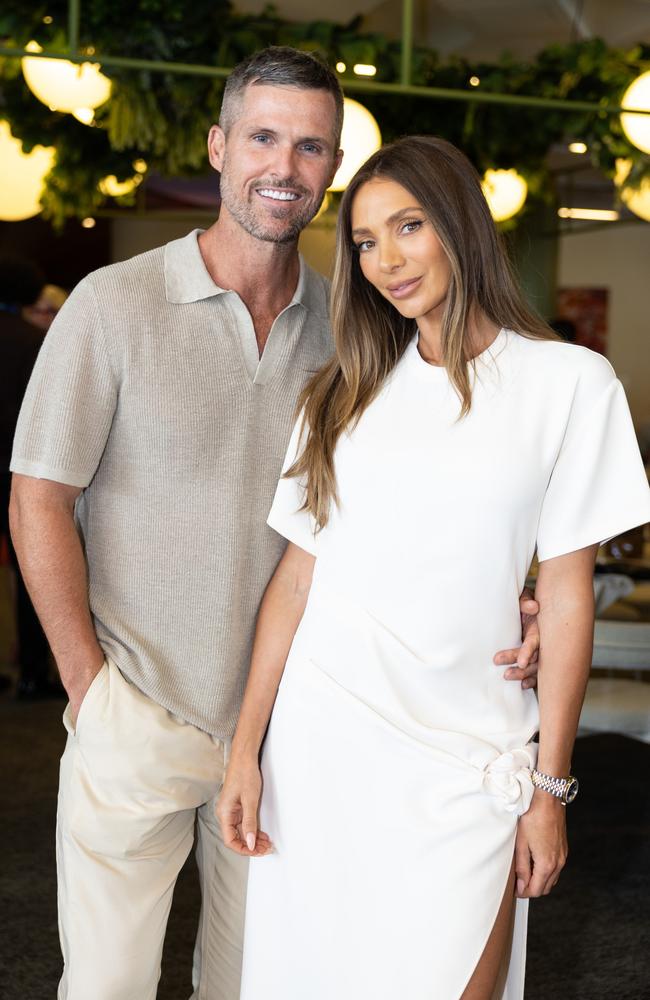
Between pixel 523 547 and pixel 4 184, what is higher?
pixel 4 184

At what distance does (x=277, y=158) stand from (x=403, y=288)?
0.31 meters

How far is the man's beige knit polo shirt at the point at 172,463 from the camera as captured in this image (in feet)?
5.53

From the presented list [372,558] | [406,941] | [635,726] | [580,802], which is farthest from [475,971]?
[580,802]

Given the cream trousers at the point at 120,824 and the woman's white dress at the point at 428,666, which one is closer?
the woman's white dress at the point at 428,666

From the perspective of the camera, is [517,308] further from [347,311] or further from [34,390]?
[34,390]

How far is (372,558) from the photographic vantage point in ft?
5.12

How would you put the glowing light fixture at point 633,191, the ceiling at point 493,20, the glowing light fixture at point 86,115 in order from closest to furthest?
1. the ceiling at point 493,20
2. the glowing light fixture at point 86,115
3. the glowing light fixture at point 633,191

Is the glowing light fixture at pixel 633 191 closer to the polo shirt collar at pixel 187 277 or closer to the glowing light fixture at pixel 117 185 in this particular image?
the glowing light fixture at pixel 117 185

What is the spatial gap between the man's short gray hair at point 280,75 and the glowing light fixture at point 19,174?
3572mm

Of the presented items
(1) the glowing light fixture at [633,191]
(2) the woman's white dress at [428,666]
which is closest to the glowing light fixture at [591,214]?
(1) the glowing light fixture at [633,191]

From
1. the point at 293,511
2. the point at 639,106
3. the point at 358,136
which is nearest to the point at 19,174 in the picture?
the point at 358,136

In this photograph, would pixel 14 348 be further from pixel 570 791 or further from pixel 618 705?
pixel 570 791

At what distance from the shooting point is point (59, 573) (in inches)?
66.9

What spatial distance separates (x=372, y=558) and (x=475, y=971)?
1.77 ft
